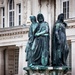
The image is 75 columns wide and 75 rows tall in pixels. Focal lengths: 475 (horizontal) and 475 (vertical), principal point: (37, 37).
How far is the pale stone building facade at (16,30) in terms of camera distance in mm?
36438

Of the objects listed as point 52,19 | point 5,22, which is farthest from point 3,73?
point 52,19

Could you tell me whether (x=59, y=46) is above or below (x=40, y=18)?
below

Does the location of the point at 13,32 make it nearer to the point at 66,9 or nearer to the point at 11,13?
the point at 11,13

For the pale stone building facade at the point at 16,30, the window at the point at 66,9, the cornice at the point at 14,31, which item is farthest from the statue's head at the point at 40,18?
the cornice at the point at 14,31

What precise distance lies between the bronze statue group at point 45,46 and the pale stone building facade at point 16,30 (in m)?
19.8

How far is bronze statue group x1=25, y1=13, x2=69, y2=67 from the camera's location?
15180 millimetres

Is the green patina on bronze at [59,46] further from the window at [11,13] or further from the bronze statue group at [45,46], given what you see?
the window at [11,13]

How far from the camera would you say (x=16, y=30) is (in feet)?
133

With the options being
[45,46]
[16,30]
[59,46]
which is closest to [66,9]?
[16,30]

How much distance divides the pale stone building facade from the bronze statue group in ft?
65.0

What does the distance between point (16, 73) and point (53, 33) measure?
92.4 feet

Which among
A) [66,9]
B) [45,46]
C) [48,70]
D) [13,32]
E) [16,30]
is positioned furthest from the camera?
[13,32]

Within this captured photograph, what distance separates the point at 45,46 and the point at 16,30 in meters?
25.3

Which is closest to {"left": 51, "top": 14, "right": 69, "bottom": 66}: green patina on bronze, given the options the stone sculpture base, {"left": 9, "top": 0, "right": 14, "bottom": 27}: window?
the stone sculpture base
